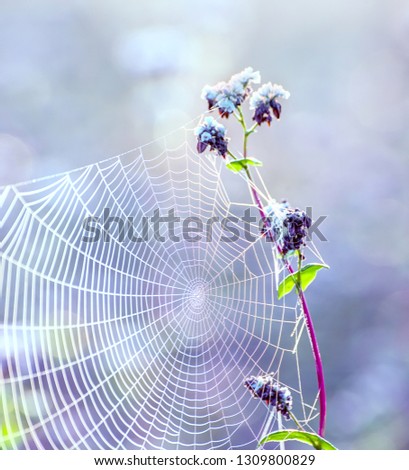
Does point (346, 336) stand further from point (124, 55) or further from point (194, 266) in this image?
point (124, 55)

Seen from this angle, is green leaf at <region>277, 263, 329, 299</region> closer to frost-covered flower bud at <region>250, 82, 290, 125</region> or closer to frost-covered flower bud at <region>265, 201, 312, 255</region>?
frost-covered flower bud at <region>265, 201, 312, 255</region>

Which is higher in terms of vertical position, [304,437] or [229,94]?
[229,94]

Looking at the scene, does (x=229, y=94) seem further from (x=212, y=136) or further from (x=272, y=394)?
(x=272, y=394)
